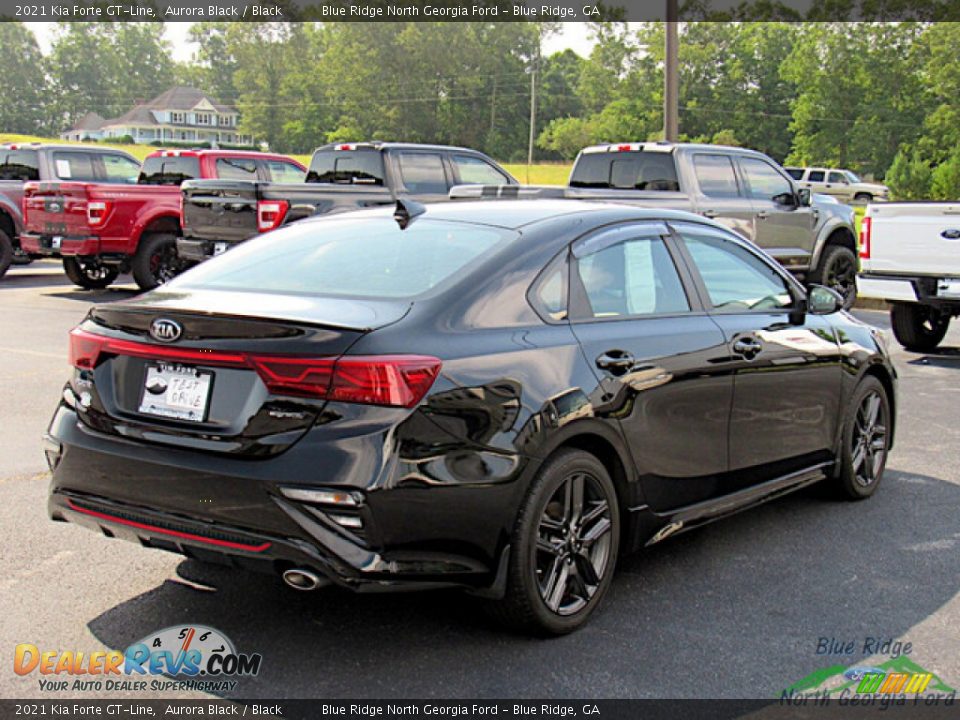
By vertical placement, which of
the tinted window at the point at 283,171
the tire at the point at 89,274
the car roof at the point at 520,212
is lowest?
the tire at the point at 89,274

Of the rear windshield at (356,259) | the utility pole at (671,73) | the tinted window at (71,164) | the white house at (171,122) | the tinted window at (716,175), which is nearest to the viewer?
the rear windshield at (356,259)

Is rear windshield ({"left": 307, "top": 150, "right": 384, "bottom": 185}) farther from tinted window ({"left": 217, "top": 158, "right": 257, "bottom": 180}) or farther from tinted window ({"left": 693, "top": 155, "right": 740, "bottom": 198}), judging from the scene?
tinted window ({"left": 693, "top": 155, "right": 740, "bottom": 198})

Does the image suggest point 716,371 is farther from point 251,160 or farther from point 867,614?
point 251,160

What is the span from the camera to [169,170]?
60.3 ft

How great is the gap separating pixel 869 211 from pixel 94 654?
976cm

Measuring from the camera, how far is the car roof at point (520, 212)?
4887 millimetres

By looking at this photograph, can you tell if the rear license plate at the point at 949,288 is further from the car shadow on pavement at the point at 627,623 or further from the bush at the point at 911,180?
the bush at the point at 911,180

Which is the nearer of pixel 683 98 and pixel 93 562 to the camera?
pixel 93 562

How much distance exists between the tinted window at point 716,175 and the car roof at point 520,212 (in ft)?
28.8

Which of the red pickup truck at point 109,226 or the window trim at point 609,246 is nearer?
the window trim at point 609,246

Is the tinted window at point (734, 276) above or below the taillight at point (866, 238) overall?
above

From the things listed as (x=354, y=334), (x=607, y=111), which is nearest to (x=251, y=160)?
(x=354, y=334)

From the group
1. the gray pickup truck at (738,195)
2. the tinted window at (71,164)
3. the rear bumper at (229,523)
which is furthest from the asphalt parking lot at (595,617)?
the tinted window at (71,164)

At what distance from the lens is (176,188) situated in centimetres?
1730
